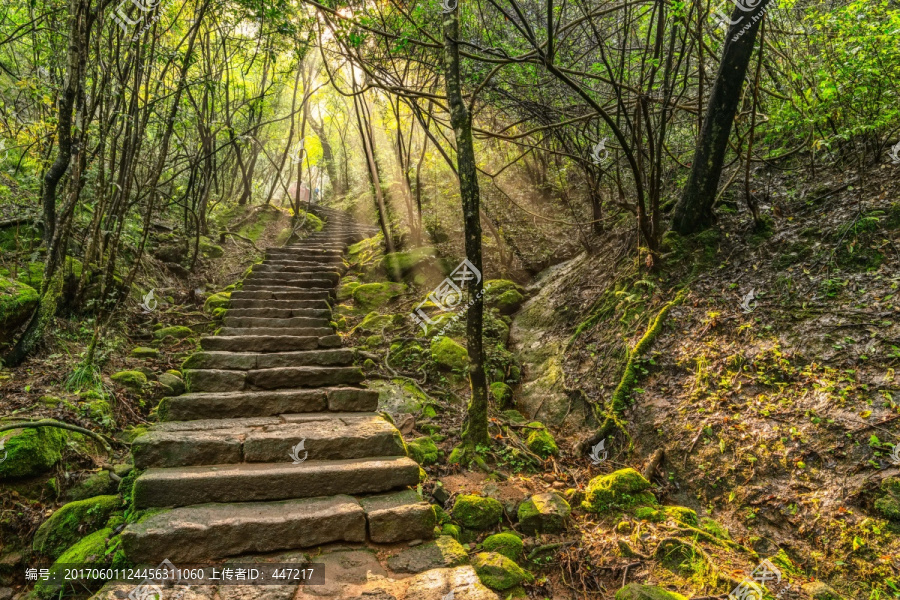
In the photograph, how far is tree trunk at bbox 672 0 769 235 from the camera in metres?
4.31

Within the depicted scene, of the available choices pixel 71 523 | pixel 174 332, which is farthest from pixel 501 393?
pixel 174 332

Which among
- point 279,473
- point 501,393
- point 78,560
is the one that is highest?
point 279,473

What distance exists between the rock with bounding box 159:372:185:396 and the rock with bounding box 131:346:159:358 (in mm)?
642

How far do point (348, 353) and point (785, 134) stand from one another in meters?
6.40

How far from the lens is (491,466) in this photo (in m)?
4.04

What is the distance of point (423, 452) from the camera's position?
13.7 feet

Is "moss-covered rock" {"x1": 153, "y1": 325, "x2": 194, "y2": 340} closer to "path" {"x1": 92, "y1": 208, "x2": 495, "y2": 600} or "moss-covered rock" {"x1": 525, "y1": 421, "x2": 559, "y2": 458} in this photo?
"path" {"x1": 92, "y1": 208, "x2": 495, "y2": 600}

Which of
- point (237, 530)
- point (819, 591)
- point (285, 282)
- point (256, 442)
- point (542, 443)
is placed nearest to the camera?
point (819, 591)

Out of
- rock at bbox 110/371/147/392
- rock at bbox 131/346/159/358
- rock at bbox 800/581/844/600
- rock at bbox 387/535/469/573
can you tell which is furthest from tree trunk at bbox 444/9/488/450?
rock at bbox 131/346/159/358

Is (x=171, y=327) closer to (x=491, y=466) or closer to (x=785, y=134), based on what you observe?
(x=491, y=466)

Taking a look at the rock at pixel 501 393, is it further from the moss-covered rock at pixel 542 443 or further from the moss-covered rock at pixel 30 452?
the moss-covered rock at pixel 30 452

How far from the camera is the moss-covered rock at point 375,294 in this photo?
25.7 ft

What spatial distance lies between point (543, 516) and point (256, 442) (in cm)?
236

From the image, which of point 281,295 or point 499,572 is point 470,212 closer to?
point 499,572
